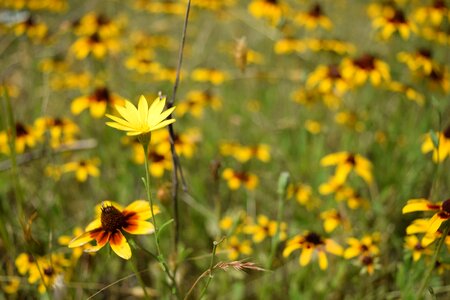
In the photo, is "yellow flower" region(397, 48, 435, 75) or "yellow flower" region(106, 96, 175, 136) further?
"yellow flower" region(397, 48, 435, 75)

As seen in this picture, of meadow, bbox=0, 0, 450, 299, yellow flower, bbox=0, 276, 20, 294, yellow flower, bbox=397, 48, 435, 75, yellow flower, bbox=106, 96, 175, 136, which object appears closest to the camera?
yellow flower, bbox=106, 96, 175, 136

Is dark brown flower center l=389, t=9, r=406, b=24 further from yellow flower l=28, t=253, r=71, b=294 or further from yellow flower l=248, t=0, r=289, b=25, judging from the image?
yellow flower l=28, t=253, r=71, b=294

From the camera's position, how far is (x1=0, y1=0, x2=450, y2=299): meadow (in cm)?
135

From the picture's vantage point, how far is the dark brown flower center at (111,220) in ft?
3.71

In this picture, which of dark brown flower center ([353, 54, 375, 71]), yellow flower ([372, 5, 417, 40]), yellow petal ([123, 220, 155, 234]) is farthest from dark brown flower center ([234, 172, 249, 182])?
yellow flower ([372, 5, 417, 40])

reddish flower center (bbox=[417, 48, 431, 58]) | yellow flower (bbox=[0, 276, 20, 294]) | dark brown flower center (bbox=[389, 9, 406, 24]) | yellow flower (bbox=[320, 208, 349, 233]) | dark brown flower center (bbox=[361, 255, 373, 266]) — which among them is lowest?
yellow flower (bbox=[0, 276, 20, 294])

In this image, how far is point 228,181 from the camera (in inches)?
95.1

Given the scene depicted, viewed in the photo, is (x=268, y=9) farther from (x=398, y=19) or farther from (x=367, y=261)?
(x=367, y=261)

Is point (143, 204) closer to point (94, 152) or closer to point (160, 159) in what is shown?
point (160, 159)

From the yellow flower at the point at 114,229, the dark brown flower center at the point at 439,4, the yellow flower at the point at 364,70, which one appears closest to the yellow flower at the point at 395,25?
the yellow flower at the point at 364,70

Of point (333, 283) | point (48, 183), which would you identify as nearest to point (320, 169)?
point (333, 283)

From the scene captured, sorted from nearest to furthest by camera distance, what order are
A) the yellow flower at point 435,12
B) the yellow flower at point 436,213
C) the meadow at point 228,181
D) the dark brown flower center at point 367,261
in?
the yellow flower at point 436,213
the meadow at point 228,181
the dark brown flower center at point 367,261
the yellow flower at point 435,12

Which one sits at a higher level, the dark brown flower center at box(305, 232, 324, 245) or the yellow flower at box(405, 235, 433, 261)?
the yellow flower at box(405, 235, 433, 261)

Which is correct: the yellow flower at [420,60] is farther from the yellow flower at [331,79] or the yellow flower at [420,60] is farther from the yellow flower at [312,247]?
the yellow flower at [312,247]
